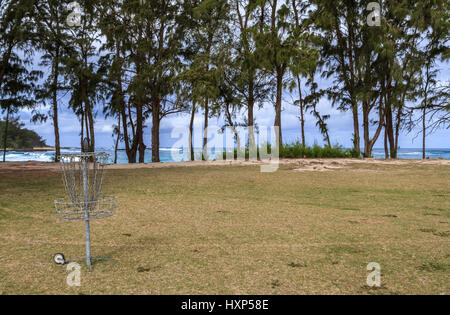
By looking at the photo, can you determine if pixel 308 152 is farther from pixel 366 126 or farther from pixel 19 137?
pixel 19 137

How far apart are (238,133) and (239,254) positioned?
1595 centimetres

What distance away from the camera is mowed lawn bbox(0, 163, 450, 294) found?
2619mm

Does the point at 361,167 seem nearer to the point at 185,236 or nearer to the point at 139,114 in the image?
the point at 185,236

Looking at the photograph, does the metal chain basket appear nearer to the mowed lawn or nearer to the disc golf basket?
the disc golf basket

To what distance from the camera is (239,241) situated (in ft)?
12.1

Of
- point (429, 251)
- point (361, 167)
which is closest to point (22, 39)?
point (361, 167)

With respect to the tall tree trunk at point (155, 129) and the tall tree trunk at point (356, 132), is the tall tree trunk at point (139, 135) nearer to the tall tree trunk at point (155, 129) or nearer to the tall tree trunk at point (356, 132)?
the tall tree trunk at point (155, 129)

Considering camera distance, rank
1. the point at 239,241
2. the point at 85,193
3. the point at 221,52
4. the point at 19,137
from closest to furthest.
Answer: the point at 85,193 < the point at 239,241 < the point at 221,52 < the point at 19,137

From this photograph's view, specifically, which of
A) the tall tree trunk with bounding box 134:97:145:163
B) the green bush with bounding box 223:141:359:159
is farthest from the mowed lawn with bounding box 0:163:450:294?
the tall tree trunk with bounding box 134:97:145:163

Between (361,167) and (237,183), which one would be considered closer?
(237,183)

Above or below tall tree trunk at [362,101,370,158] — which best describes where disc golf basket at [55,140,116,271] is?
below

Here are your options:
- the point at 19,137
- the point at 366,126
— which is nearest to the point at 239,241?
the point at 366,126
